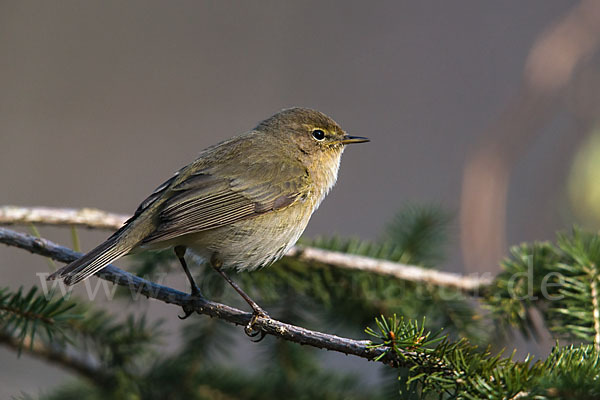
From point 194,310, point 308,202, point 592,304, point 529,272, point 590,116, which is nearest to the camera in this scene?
point 592,304

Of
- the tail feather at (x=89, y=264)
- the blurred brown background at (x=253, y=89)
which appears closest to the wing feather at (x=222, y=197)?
the tail feather at (x=89, y=264)

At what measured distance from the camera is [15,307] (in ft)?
6.53

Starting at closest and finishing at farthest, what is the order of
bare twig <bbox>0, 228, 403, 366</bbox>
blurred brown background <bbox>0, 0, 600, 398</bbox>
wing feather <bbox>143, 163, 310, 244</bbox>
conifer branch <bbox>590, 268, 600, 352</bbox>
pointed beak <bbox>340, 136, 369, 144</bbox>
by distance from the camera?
bare twig <bbox>0, 228, 403, 366</bbox> < conifer branch <bbox>590, 268, 600, 352</bbox> < wing feather <bbox>143, 163, 310, 244</bbox> < pointed beak <bbox>340, 136, 369, 144</bbox> < blurred brown background <bbox>0, 0, 600, 398</bbox>

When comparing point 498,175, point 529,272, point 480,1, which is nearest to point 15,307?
point 529,272

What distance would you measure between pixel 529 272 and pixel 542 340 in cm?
30

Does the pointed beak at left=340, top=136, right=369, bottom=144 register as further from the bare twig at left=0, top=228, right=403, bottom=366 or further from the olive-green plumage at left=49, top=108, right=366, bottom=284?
the bare twig at left=0, top=228, right=403, bottom=366

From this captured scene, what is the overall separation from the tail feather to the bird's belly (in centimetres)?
40

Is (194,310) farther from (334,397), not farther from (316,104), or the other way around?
(316,104)

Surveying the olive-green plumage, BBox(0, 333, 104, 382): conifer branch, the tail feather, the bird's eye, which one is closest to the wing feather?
the olive-green plumage

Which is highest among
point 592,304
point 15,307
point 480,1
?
point 480,1

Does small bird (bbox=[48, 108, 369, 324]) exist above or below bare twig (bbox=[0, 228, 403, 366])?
above

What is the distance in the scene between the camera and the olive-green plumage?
8.12 feet

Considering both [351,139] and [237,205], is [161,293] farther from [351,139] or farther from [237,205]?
[351,139]

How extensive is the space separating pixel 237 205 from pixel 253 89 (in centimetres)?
412
